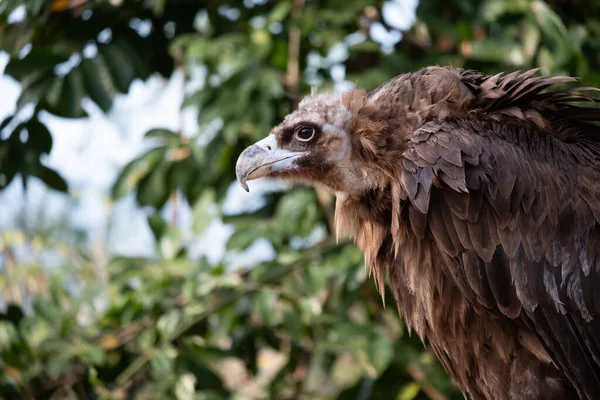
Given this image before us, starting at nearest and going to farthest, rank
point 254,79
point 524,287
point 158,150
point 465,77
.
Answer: point 524,287, point 465,77, point 254,79, point 158,150

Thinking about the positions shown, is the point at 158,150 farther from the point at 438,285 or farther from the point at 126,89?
the point at 438,285

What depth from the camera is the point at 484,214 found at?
2900 mm

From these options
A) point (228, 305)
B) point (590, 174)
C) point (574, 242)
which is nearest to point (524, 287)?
point (574, 242)

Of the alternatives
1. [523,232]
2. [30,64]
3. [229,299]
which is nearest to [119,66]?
[30,64]

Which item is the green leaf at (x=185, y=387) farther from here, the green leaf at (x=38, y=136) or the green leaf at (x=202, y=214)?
the green leaf at (x=38, y=136)

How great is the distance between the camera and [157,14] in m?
4.66

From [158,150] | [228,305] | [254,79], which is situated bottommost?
[228,305]

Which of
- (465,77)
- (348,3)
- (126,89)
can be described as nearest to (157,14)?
(126,89)

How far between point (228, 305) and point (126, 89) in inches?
46.7

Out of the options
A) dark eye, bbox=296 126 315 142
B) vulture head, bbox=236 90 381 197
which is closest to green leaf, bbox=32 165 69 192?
vulture head, bbox=236 90 381 197

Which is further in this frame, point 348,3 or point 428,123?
point 348,3

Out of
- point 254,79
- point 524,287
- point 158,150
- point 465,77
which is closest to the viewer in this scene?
point 524,287

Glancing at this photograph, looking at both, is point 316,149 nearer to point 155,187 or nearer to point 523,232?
point 523,232

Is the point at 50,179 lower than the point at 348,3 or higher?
lower
